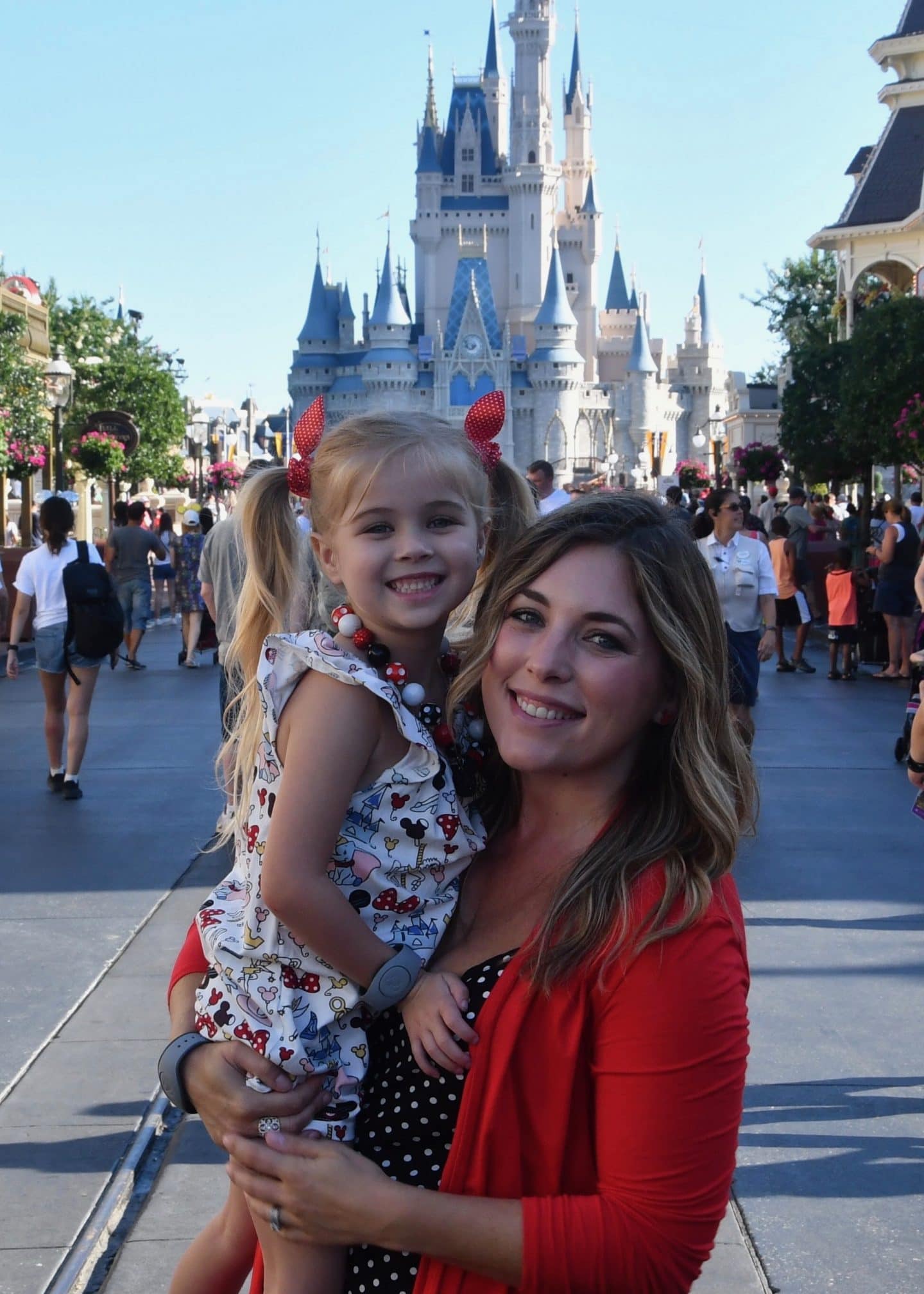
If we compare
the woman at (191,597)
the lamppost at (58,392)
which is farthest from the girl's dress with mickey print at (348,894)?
the lamppost at (58,392)

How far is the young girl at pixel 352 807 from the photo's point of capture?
5.76 feet

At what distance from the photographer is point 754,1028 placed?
14.5 ft

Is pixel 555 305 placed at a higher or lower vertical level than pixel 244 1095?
higher

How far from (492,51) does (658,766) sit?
130 meters

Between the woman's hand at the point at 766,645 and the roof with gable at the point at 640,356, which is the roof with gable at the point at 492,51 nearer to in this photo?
the roof with gable at the point at 640,356

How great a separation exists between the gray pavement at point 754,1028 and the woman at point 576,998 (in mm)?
1419

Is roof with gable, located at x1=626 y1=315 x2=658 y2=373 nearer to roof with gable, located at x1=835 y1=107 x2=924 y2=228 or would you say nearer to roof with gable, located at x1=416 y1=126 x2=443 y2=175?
roof with gable, located at x1=416 y1=126 x2=443 y2=175

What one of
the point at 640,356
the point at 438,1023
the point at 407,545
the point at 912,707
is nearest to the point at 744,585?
the point at 912,707

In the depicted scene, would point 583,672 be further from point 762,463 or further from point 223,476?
point 223,476

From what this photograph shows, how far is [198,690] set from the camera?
534 inches

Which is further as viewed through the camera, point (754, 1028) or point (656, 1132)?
point (754, 1028)

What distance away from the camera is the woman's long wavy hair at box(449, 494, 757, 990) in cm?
154

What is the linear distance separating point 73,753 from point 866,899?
13.8 ft

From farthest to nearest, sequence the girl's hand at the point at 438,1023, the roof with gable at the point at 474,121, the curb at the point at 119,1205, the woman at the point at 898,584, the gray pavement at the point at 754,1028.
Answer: the roof with gable at the point at 474,121
the woman at the point at 898,584
the gray pavement at the point at 754,1028
the curb at the point at 119,1205
the girl's hand at the point at 438,1023
